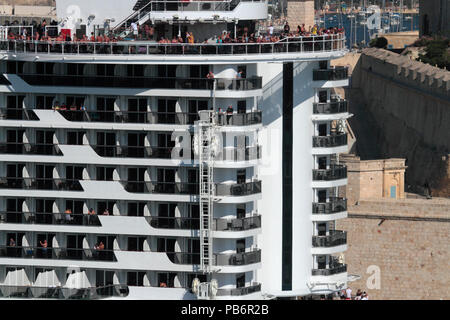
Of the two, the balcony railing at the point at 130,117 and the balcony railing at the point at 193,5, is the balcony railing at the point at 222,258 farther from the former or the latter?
the balcony railing at the point at 193,5

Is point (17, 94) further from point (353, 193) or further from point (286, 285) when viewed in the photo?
point (353, 193)

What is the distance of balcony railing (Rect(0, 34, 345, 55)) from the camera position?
162ft

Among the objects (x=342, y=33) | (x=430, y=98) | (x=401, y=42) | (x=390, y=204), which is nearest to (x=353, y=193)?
(x=390, y=204)

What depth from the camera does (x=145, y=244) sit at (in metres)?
50.1

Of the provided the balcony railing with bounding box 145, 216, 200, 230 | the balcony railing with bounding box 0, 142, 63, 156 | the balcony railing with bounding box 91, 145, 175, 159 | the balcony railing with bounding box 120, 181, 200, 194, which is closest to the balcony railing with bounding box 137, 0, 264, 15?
the balcony railing with bounding box 91, 145, 175, 159

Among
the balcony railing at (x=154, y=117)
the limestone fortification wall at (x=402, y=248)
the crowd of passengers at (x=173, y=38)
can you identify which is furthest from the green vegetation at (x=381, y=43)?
the balcony railing at (x=154, y=117)

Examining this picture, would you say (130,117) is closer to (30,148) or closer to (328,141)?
(30,148)

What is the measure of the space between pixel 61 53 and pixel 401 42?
102297 mm

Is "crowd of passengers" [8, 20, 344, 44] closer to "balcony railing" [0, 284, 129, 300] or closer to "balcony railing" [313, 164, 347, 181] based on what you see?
"balcony railing" [313, 164, 347, 181]

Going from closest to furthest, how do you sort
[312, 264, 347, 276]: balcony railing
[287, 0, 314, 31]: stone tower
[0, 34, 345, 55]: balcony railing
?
1. [0, 34, 345, 55]: balcony railing
2. [312, 264, 347, 276]: balcony railing
3. [287, 0, 314, 31]: stone tower

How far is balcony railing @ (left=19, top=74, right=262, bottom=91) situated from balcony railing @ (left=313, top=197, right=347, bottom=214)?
3815mm

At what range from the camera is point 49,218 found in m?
50.8

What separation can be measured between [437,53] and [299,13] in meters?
55.2

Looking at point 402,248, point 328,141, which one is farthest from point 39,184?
point 402,248
